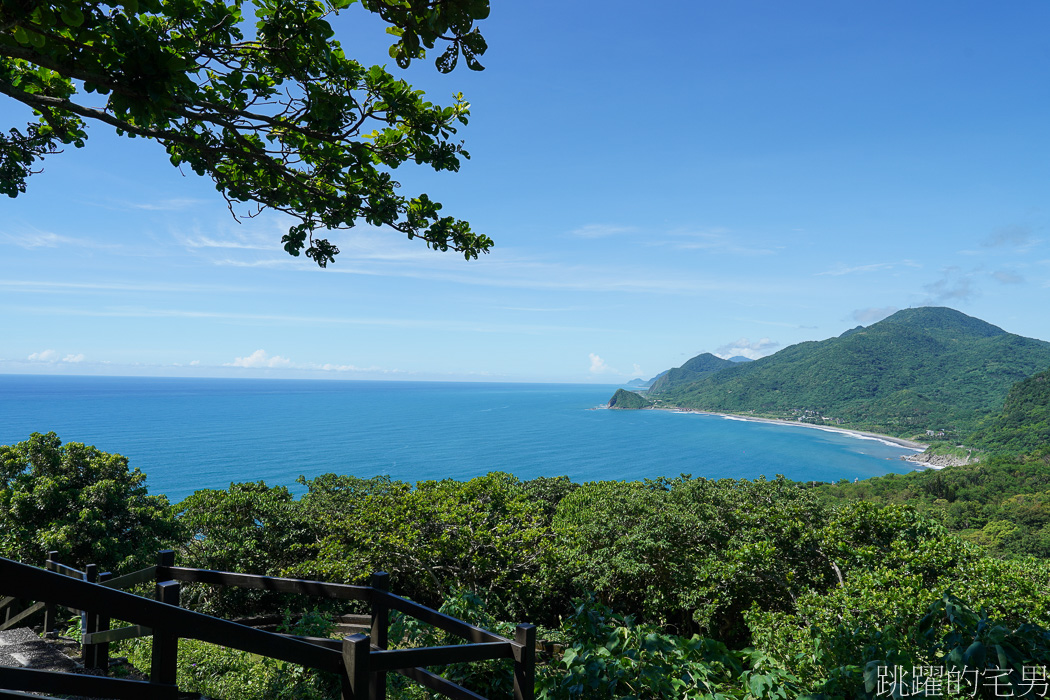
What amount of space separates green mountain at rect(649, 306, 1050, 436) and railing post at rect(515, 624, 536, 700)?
136 meters

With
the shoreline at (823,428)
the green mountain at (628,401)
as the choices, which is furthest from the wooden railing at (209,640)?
the green mountain at (628,401)

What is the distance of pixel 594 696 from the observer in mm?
3029

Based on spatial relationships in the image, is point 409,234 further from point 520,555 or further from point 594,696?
point 520,555

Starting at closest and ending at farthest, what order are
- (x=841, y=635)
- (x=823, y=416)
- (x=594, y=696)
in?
(x=594, y=696)
(x=841, y=635)
(x=823, y=416)

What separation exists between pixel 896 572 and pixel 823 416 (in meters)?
148

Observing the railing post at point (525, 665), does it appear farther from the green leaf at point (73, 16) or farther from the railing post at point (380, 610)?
the green leaf at point (73, 16)

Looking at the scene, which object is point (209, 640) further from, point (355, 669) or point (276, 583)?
point (276, 583)

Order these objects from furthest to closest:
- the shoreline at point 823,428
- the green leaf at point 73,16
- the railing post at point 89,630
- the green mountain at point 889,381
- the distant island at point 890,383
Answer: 1. the green mountain at point 889,381
2. the distant island at point 890,383
3. the shoreline at point 823,428
4. the railing post at point 89,630
5. the green leaf at point 73,16

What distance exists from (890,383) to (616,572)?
536 feet

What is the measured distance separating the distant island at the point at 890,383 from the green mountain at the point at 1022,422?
84 cm

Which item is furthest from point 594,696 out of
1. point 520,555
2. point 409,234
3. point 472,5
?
point 520,555

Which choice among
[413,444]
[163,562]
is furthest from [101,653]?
[413,444]

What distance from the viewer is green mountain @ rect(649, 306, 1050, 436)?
12138 cm

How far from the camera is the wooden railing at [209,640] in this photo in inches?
41.4
